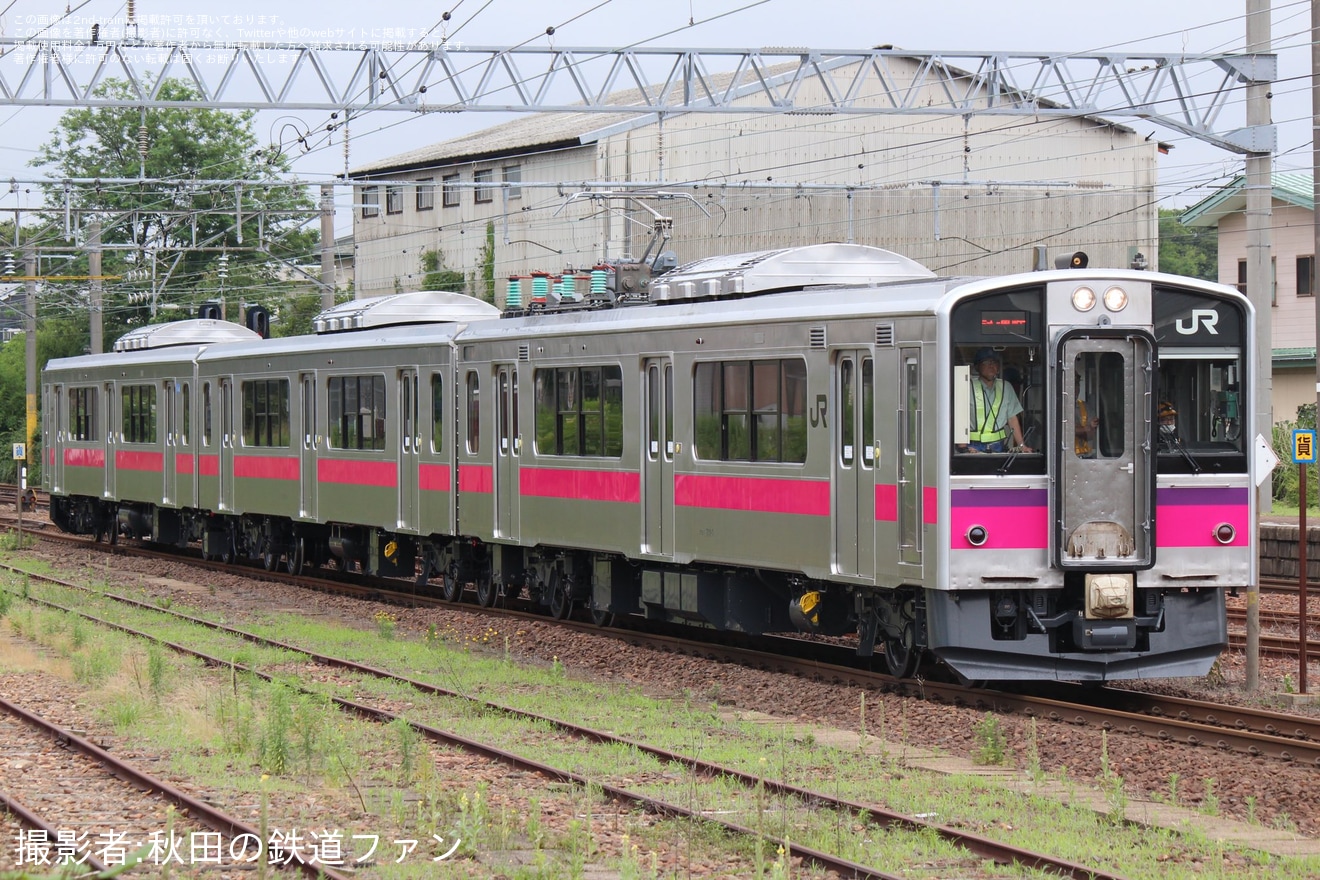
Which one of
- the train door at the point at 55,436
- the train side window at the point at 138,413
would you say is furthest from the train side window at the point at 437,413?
the train door at the point at 55,436

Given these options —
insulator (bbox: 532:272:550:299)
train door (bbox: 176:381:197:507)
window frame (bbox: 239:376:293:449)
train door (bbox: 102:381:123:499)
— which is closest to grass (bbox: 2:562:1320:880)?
insulator (bbox: 532:272:550:299)

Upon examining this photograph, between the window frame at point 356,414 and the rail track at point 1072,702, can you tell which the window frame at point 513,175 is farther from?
the rail track at point 1072,702

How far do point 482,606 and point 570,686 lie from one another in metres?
6.02

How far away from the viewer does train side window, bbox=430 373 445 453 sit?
1909 cm

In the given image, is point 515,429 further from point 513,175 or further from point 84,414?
point 513,175

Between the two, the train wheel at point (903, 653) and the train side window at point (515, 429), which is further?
the train side window at point (515, 429)

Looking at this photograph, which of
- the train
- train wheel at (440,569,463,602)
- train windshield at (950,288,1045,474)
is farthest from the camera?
train wheel at (440,569,463,602)

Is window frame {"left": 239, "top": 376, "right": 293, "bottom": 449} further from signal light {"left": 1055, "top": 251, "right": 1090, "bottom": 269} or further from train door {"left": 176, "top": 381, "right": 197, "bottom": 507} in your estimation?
signal light {"left": 1055, "top": 251, "right": 1090, "bottom": 269}

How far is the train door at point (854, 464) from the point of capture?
493 inches

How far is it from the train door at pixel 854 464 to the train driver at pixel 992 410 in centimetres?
87

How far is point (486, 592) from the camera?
19.5 m

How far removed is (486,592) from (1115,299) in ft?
30.5

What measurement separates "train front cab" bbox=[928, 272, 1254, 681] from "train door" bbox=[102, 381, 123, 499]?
19.9 metres

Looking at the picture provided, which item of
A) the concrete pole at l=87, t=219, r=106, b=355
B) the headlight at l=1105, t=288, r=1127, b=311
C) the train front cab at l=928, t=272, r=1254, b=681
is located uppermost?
the concrete pole at l=87, t=219, r=106, b=355
